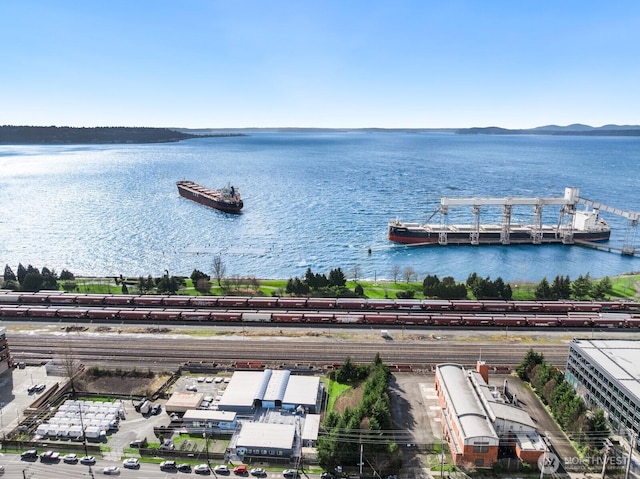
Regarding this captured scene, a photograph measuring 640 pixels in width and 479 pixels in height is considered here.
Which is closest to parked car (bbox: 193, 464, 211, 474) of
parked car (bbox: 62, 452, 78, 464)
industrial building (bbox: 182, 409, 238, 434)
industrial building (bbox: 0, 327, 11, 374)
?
industrial building (bbox: 182, 409, 238, 434)

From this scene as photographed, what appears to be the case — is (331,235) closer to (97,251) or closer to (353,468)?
(97,251)

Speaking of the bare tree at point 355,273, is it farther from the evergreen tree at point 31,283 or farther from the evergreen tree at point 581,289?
the evergreen tree at point 31,283

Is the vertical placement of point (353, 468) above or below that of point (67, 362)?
below

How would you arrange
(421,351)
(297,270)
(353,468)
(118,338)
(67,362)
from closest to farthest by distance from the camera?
(353,468), (67,362), (421,351), (118,338), (297,270)

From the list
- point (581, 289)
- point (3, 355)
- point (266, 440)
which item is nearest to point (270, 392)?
point (266, 440)

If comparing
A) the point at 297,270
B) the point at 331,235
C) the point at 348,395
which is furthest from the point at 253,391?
the point at 331,235
